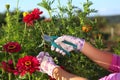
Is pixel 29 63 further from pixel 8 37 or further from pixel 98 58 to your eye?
pixel 8 37

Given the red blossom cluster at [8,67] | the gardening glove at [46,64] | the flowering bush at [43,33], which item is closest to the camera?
the gardening glove at [46,64]

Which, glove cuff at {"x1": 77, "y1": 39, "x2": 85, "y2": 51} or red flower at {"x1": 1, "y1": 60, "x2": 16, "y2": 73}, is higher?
glove cuff at {"x1": 77, "y1": 39, "x2": 85, "y2": 51}

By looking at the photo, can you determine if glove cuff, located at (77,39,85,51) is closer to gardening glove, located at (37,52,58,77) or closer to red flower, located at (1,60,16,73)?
gardening glove, located at (37,52,58,77)

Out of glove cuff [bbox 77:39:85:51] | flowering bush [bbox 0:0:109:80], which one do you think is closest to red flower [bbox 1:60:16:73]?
flowering bush [bbox 0:0:109:80]

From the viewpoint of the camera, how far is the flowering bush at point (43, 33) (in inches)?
126

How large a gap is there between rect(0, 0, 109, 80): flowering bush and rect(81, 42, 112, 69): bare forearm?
0.93 ft

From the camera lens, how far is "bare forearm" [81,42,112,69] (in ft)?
9.54

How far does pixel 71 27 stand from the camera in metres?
3.81

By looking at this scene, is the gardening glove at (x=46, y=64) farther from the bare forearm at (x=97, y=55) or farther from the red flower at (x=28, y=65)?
the bare forearm at (x=97, y=55)

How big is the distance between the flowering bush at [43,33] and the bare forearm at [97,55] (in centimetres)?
28

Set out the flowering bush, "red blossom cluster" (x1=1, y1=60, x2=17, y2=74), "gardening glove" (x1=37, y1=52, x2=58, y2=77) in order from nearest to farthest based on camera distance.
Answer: "gardening glove" (x1=37, y1=52, x2=58, y2=77), "red blossom cluster" (x1=1, y1=60, x2=17, y2=74), the flowering bush

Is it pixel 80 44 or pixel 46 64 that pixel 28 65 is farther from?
pixel 80 44

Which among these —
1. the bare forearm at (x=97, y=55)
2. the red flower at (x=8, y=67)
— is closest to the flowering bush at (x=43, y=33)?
the red flower at (x=8, y=67)

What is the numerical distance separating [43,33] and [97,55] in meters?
0.65
